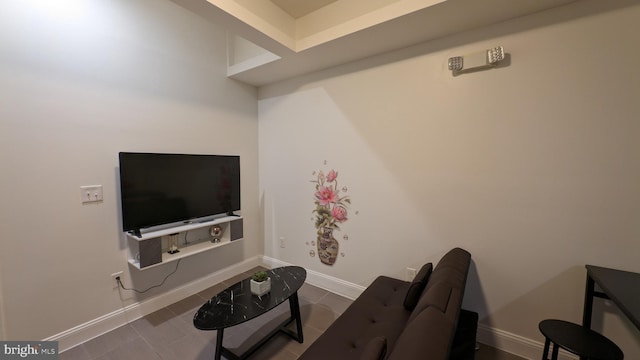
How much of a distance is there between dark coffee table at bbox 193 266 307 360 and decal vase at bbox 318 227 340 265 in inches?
23.2

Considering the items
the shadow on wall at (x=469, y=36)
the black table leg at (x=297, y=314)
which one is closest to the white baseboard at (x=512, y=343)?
the black table leg at (x=297, y=314)

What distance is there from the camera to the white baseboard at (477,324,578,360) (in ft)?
5.96

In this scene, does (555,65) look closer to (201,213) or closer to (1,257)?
(201,213)

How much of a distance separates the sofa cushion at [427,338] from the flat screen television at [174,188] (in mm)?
2190

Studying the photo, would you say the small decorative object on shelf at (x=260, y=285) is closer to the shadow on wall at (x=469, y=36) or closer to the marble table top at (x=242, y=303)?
the marble table top at (x=242, y=303)

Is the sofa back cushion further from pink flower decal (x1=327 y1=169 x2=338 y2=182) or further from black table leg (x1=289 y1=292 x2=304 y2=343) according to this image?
pink flower decal (x1=327 y1=169 x2=338 y2=182)

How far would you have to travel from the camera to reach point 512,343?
74.8 inches

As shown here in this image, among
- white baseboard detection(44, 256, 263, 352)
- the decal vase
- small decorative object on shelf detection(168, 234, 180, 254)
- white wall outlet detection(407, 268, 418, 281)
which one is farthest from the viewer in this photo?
the decal vase

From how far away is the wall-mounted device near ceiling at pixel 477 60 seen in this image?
1794 mm

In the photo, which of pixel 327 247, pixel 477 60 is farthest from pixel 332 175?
pixel 477 60

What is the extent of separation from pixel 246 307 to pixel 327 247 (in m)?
1.23

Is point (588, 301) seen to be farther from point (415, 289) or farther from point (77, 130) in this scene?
point (77, 130)

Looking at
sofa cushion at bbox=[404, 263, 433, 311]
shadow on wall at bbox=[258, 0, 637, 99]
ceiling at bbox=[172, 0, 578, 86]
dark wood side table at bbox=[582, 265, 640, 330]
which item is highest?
ceiling at bbox=[172, 0, 578, 86]

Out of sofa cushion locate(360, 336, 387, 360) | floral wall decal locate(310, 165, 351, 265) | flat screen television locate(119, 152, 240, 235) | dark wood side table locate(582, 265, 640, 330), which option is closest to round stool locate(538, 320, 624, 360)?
dark wood side table locate(582, 265, 640, 330)
